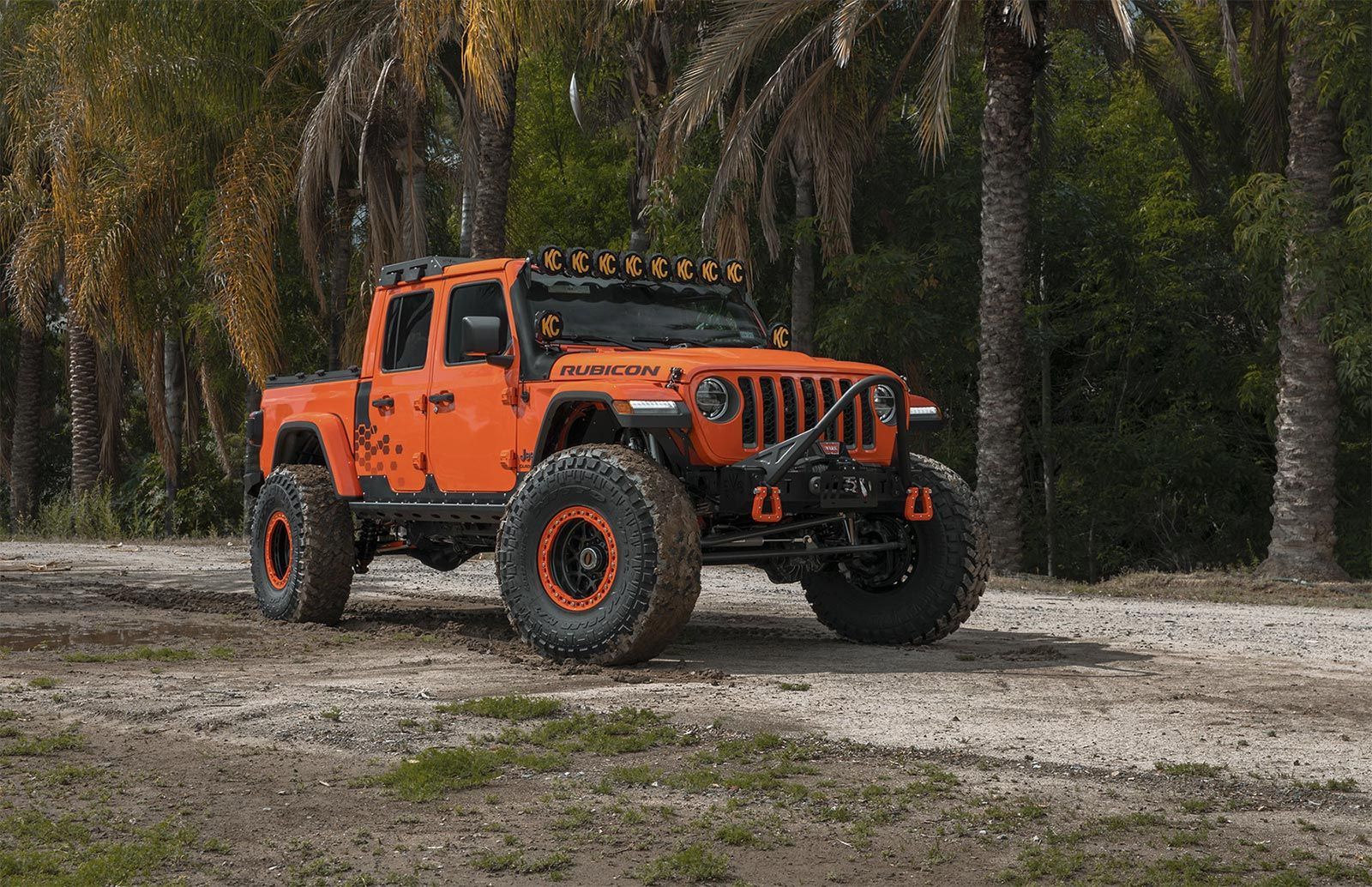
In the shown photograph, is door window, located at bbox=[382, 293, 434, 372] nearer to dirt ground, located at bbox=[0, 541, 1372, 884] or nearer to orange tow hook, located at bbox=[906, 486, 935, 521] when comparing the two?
dirt ground, located at bbox=[0, 541, 1372, 884]

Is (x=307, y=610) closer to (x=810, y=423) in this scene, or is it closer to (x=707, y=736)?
(x=810, y=423)

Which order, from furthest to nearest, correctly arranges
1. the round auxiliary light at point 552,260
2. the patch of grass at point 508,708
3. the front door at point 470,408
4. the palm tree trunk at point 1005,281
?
the palm tree trunk at point 1005,281, the round auxiliary light at point 552,260, the front door at point 470,408, the patch of grass at point 508,708

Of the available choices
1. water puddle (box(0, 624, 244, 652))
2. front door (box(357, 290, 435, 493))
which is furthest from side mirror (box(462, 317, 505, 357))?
water puddle (box(0, 624, 244, 652))

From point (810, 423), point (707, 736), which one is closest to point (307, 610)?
point (810, 423)

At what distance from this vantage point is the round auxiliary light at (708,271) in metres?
10.4

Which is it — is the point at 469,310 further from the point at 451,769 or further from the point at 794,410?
the point at 451,769

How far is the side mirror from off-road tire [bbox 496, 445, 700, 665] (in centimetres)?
88

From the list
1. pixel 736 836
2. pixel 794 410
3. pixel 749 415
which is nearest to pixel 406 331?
pixel 749 415

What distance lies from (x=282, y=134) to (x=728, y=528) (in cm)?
1473

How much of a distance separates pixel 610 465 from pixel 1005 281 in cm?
963

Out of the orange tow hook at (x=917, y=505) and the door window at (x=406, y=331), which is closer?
the orange tow hook at (x=917, y=505)

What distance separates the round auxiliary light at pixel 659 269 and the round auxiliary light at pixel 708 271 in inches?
9.9

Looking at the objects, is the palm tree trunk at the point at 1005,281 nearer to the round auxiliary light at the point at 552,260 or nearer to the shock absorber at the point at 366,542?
the shock absorber at the point at 366,542

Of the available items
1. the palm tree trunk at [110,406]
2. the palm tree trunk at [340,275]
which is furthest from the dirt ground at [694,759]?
the palm tree trunk at [110,406]
